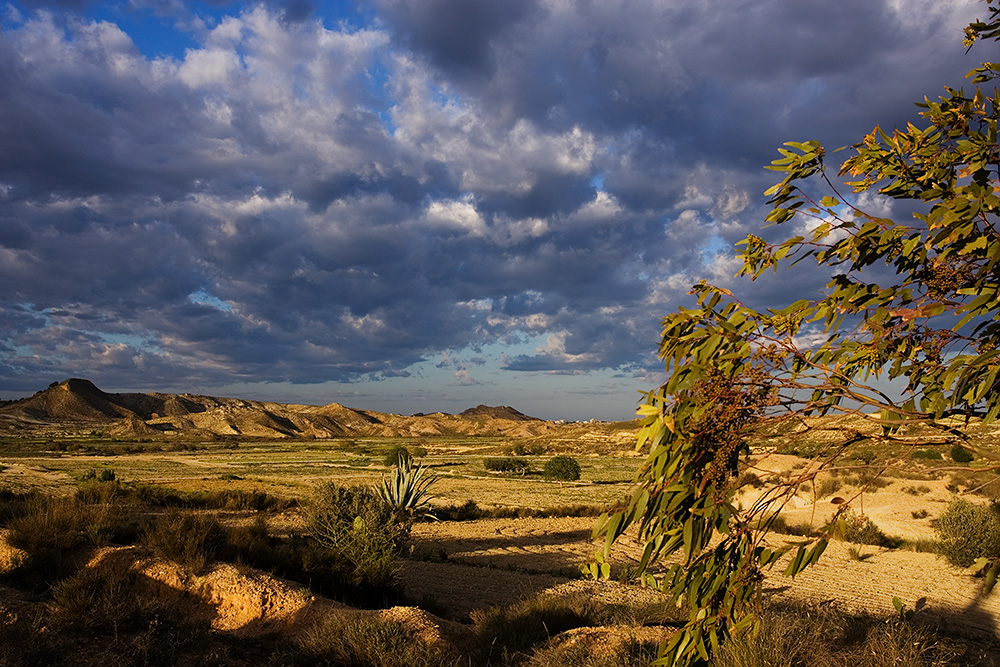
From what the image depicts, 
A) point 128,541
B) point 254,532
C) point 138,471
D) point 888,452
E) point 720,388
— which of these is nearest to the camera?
point 720,388

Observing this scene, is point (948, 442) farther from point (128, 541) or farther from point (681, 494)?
point (128, 541)

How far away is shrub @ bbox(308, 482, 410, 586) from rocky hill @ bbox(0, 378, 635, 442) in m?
87.8

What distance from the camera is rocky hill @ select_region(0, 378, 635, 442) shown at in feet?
368

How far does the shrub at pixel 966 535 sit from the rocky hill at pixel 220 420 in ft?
266

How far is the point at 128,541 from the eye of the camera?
9.45 m

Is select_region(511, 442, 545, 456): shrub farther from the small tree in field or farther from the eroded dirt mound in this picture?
the small tree in field

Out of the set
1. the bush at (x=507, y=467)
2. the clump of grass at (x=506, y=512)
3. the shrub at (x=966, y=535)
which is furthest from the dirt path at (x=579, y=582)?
the bush at (x=507, y=467)

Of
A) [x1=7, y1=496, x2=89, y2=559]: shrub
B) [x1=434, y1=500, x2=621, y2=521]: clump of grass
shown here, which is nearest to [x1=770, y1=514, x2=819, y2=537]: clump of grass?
[x1=434, y1=500, x2=621, y2=521]: clump of grass

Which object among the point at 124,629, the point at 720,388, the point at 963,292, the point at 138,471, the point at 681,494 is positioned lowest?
the point at 138,471

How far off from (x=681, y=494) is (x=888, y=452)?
99 cm

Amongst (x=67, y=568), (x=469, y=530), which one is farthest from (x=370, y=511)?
(x=469, y=530)

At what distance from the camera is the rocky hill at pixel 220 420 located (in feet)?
368

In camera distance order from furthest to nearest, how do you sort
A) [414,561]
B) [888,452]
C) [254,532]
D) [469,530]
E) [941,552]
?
[469,530] → [941,552] → [414,561] → [254,532] → [888,452]

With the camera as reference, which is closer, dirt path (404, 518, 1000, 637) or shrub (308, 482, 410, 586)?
shrub (308, 482, 410, 586)
